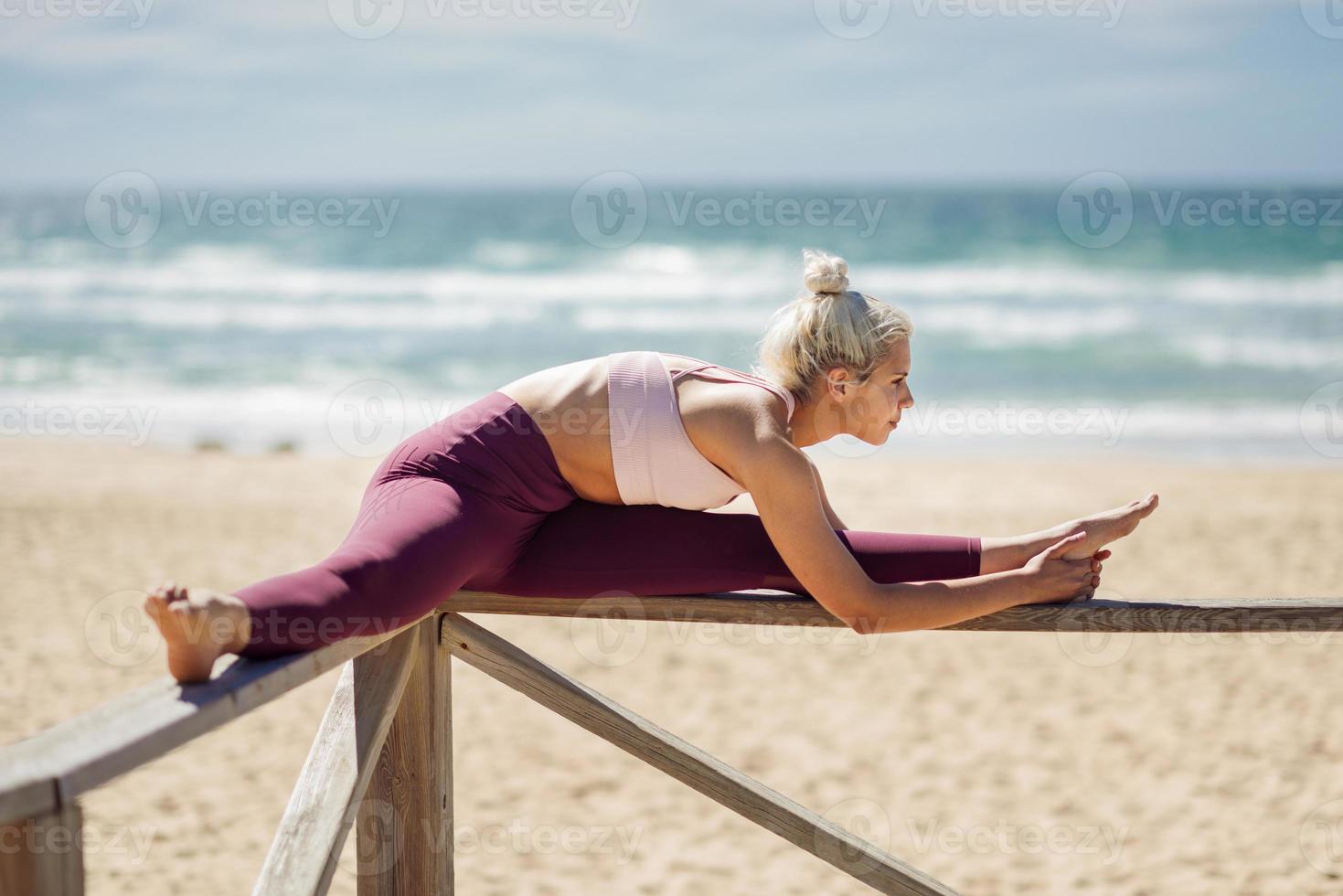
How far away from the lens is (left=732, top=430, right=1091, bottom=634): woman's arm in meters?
2.01

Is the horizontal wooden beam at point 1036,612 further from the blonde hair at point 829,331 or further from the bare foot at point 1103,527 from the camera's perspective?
the blonde hair at point 829,331

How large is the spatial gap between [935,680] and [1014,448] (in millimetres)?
6641

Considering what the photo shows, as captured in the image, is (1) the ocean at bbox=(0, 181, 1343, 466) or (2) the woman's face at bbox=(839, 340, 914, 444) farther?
(1) the ocean at bbox=(0, 181, 1343, 466)

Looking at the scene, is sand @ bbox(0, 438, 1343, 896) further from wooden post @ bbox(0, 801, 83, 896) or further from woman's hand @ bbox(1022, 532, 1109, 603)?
wooden post @ bbox(0, 801, 83, 896)

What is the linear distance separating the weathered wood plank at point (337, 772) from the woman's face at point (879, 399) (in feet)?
2.95

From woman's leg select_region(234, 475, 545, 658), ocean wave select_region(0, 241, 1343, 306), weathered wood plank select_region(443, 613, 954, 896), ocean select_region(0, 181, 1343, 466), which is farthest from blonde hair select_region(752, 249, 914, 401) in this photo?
ocean wave select_region(0, 241, 1343, 306)

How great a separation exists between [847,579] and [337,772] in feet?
2.95

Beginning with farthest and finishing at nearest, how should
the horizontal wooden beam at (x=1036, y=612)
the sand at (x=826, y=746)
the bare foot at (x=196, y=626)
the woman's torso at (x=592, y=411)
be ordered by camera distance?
the sand at (x=826, y=746) < the woman's torso at (x=592, y=411) < the horizontal wooden beam at (x=1036, y=612) < the bare foot at (x=196, y=626)

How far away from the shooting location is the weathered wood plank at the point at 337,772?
5.51 ft

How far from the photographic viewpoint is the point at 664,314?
21469mm

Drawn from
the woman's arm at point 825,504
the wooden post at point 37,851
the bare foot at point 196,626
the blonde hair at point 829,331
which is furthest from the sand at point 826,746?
the wooden post at point 37,851

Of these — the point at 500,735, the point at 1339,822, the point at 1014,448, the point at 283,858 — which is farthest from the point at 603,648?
the point at 1014,448

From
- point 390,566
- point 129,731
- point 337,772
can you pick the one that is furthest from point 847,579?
point 129,731

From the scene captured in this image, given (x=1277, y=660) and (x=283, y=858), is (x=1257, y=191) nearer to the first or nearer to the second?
(x=1277, y=660)
